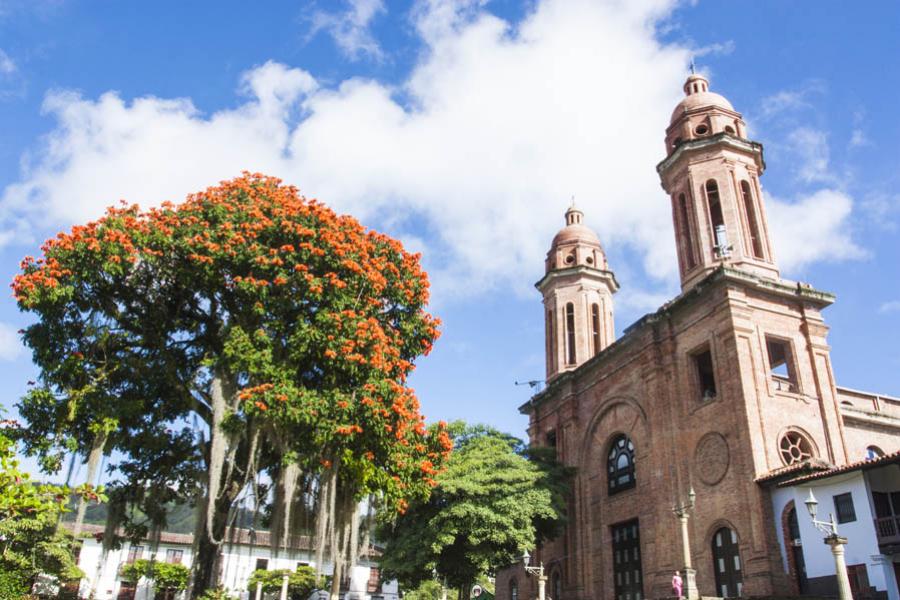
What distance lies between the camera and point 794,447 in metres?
21.1

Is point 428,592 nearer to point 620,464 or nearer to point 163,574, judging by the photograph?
point 163,574

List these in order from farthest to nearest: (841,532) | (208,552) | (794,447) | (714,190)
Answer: (714,190) < (794,447) < (841,532) < (208,552)

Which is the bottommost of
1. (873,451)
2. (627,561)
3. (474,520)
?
(627,561)

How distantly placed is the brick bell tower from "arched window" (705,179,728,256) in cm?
1018

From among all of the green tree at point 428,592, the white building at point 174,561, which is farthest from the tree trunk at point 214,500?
the green tree at point 428,592

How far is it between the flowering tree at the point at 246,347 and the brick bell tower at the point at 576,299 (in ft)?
63.8

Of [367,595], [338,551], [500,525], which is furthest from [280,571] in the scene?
[338,551]

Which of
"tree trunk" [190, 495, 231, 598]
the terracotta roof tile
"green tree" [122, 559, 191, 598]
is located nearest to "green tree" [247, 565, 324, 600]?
"green tree" [122, 559, 191, 598]

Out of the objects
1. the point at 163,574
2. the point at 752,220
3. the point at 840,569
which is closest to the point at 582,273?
the point at 752,220

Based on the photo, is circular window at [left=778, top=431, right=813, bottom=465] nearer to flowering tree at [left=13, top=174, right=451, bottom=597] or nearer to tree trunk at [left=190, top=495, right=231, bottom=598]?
flowering tree at [left=13, top=174, right=451, bottom=597]

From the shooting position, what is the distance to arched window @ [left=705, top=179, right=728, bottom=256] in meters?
25.2

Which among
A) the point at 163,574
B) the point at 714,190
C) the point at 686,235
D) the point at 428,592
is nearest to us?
the point at 714,190

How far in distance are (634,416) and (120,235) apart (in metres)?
19.5

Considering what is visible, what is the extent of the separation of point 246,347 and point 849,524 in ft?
50.0
